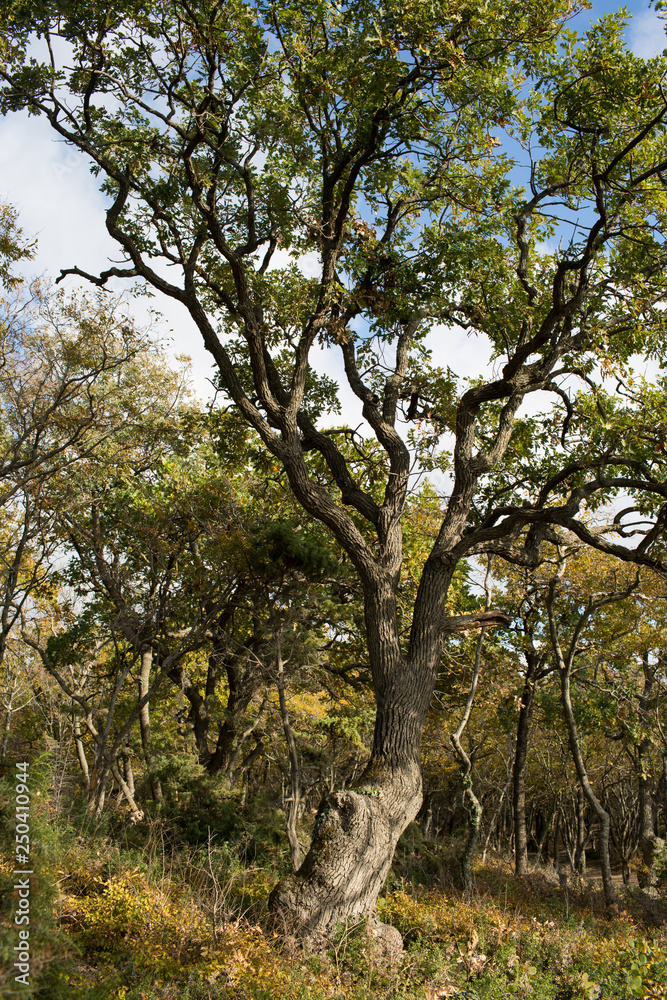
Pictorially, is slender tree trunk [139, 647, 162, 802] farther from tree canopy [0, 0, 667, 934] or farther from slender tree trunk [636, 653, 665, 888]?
slender tree trunk [636, 653, 665, 888]

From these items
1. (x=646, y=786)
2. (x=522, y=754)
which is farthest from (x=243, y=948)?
(x=646, y=786)

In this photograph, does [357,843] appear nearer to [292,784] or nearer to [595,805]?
[292,784]

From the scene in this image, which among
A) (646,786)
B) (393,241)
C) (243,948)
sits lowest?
(243,948)

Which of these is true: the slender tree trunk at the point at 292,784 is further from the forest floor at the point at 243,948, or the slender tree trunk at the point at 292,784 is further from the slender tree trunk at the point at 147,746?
the slender tree trunk at the point at 147,746

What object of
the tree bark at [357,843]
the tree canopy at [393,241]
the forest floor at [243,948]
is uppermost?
the tree canopy at [393,241]

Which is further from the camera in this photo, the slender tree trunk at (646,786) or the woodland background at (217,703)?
the slender tree trunk at (646,786)

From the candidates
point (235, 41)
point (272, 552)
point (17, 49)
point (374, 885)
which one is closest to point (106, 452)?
point (272, 552)

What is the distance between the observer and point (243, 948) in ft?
15.3

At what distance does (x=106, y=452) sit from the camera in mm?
10258

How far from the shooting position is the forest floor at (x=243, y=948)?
4301 millimetres

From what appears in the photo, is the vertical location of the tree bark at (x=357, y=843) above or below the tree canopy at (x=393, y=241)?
below

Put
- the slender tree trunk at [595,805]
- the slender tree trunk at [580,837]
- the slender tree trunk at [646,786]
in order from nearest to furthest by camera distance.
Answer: the slender tree trunk at [595,805] < the slender tree trunk at [646,786] < the slender tree trunk at [580,837]

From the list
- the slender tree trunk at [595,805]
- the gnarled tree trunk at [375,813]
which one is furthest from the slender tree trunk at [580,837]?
the gnarled tree trunk at [375,813]

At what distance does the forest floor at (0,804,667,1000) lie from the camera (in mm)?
4301
